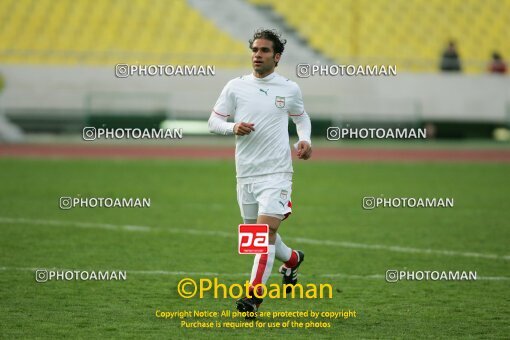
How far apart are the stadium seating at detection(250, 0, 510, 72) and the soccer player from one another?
25139 millimetres

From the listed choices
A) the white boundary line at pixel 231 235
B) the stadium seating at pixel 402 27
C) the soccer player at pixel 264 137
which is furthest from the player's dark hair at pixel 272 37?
the stadium seating at pixel 402 27

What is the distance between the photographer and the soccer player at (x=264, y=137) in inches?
287

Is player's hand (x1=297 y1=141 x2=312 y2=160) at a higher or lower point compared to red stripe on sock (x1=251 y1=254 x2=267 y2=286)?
higher

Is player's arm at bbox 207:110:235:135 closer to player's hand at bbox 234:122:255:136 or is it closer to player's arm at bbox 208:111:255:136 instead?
player's arm at bbox 208:111:255:136

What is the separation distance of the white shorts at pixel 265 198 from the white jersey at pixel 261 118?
0.07 m

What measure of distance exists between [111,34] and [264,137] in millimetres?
25021

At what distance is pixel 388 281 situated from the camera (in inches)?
350

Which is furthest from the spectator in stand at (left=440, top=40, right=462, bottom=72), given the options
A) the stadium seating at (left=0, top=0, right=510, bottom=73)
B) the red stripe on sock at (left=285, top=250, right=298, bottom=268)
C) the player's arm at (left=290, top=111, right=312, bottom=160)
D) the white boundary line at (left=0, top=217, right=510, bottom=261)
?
the player's arm at (left=290, top=111, right=312, bottom=160)

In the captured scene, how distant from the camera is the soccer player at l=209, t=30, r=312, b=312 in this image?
7297 millimetres

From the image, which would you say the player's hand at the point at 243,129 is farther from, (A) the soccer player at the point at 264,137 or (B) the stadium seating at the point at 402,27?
(B) the stadium seating at the point at 402,27

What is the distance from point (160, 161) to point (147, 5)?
1103cm

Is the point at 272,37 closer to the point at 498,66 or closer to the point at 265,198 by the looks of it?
the point at 265,198

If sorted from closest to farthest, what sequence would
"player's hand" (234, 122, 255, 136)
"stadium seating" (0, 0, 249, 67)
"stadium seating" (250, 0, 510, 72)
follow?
"player's hand" (234, 122, 255, 136) → "stadium seating" (0, 0, 249, 67) → "stadium seating" (250, 0, 510, 72)

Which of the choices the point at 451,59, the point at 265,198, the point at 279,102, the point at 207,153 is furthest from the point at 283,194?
the point at 451,59
